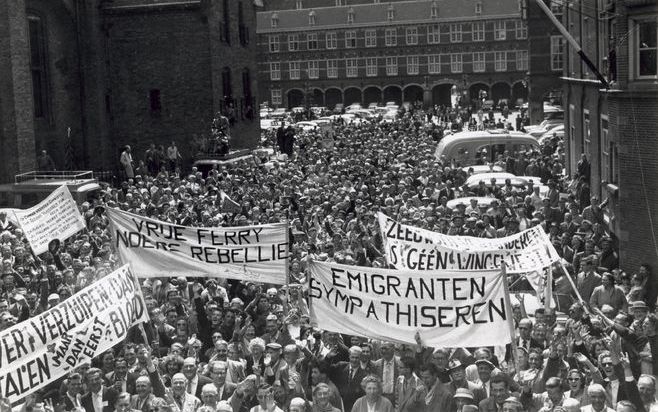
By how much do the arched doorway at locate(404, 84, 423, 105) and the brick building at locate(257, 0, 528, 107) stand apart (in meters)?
0.10

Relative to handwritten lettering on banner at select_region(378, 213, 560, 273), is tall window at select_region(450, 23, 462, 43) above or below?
above

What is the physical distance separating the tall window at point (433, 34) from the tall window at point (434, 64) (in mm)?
1306

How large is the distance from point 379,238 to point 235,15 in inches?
1078

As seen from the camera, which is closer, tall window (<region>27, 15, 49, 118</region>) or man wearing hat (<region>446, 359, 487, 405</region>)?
man wearing hat (<region>446, 359, 487, 405</region>)

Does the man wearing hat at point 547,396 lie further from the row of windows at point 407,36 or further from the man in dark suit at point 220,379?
the row of windows at point 407,36

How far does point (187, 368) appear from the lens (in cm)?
984

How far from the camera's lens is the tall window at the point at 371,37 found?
278ft

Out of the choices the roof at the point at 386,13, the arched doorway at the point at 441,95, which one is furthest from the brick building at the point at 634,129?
the arched doorway at the point at 441,95

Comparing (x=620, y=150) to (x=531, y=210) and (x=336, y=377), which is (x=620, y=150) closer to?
(x=531, y=210)

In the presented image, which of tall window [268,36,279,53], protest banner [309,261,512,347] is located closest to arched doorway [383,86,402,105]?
tall window [268,36,279,53]

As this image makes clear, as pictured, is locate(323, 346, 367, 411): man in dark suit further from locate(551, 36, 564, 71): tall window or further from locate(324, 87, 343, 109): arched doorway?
locate(324, 87, 343, 109): arched doorway

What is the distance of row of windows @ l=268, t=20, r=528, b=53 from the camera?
8075 cm

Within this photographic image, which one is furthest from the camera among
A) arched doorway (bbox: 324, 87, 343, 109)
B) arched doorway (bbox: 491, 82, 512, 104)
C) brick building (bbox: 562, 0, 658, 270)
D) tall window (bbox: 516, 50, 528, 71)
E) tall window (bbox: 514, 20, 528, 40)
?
arched doorway (bbox: 324, 87, 343, 109)

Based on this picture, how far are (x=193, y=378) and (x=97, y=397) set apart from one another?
1.06m
